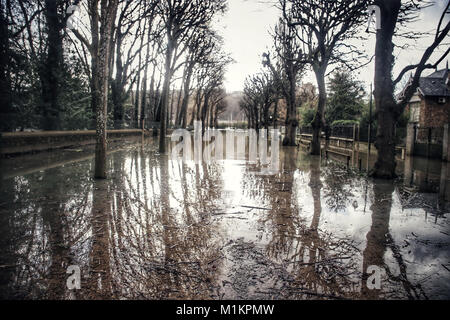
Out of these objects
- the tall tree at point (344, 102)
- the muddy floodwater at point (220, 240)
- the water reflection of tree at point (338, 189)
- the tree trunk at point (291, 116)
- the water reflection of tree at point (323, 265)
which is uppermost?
the tall tree at point (344, 102)

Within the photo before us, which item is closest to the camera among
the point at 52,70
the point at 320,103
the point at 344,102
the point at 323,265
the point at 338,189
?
the point at 323,265

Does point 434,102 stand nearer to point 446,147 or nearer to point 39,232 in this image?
point 446,147

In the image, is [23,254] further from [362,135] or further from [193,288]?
[362,135]

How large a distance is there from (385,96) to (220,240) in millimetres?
7955

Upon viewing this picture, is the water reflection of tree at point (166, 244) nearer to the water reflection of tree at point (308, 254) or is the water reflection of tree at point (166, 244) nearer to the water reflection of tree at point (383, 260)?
the water reflection of tree at point (308, 254)

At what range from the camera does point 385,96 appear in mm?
8797

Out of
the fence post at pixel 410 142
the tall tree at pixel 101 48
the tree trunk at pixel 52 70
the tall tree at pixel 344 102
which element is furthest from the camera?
the tall tree at pixel 344 102

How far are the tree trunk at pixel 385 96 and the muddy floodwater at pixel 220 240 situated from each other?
1.86 meters

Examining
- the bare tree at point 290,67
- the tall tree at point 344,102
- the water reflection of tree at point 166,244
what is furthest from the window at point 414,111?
the water reflection of tree at point 166,244

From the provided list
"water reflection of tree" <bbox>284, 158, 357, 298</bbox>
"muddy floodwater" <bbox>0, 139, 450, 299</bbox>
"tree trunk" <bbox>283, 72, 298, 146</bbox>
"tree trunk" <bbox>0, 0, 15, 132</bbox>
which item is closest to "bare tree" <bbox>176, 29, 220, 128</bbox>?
"tree trunk" <bbox>283, 72, 298, 146</bbox>

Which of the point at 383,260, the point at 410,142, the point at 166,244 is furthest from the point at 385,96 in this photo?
the point at 410,142

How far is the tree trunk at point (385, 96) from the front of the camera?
8648 mm

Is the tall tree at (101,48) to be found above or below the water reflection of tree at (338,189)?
above
